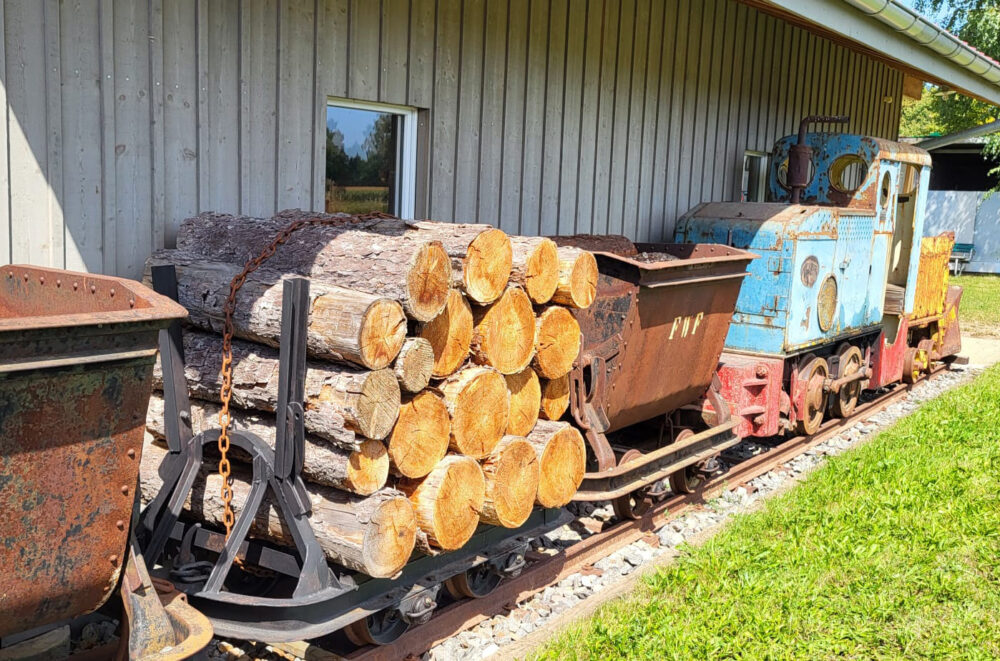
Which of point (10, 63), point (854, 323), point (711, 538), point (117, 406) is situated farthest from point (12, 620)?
point (854, 323)

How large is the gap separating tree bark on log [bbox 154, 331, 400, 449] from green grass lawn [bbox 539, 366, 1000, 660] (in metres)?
1.51

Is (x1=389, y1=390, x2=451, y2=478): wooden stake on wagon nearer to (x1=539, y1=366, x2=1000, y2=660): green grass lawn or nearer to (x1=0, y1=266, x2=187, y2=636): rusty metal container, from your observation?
(x1=539, y1=366, x2=1000, y2=660): green grass lawn

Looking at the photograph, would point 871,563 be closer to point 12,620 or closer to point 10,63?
point 12,620

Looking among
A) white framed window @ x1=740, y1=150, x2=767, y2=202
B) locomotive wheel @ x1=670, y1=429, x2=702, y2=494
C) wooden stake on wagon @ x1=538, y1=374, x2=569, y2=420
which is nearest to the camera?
wooden stake on wagon @ x1=538, y1=374, x2=569, y2=420

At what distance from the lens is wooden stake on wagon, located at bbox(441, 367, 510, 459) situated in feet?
14.2

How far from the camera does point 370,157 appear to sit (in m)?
6.24

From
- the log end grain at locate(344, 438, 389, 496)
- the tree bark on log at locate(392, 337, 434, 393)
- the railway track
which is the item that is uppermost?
the tree bark on log at locate(392, 337, 434, 393)

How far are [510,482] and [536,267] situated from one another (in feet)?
3.60

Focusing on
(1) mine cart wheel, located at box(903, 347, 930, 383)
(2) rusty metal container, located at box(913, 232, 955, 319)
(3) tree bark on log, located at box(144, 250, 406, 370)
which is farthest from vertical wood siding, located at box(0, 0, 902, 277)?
(1) mine cart wheel, located at box(903, 347, 930, 383)

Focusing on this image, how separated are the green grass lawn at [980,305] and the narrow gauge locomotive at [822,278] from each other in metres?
6.32

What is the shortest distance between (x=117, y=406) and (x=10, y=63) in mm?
2250

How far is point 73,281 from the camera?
11.6 ft

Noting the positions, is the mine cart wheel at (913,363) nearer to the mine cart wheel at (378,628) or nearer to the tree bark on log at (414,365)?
the mine cart wheel at (378,628)

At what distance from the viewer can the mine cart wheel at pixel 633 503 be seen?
633cm
